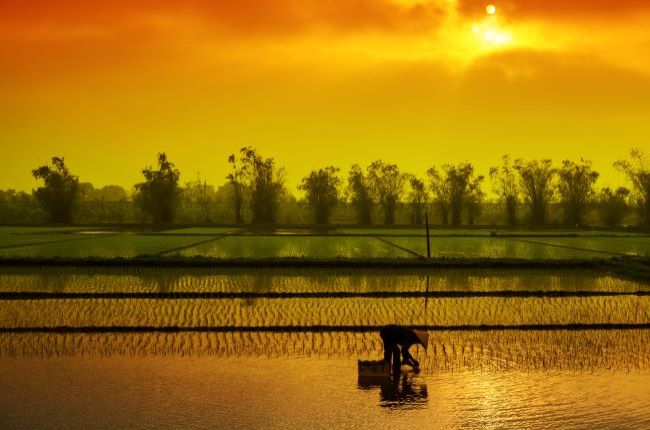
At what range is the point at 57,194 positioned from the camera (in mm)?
59531

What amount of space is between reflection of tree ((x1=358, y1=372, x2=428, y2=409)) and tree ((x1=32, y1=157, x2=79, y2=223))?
52868mm

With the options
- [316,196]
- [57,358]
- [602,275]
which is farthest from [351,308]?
[316,196]

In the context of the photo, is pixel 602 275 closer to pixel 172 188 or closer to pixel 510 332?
pixel 510 332

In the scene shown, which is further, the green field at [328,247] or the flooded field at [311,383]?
the green field at [328,247]

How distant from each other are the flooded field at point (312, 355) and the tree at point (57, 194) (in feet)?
138

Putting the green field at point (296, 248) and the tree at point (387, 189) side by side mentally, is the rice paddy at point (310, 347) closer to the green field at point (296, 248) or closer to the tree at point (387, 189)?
the green field at point (296, 248)

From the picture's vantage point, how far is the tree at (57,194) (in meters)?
59.4

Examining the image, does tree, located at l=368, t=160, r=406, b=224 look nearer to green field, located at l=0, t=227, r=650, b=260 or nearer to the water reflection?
green field, located at l=0, t=227, r=650, b=260

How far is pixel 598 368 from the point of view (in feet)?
35.6

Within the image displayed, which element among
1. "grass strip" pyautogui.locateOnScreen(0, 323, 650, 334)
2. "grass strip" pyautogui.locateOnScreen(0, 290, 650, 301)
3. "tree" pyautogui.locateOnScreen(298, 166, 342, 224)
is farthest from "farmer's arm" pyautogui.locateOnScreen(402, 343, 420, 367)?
"tree" pyautogui.locateOnScreen(298, 166, 342, 224)

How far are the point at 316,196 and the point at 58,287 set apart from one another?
4141 centimetres

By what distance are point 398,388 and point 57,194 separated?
54.1m

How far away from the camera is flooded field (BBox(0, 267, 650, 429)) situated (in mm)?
8656

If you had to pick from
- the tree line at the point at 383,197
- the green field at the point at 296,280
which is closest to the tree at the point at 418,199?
the tree line at the point at 383,197
